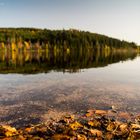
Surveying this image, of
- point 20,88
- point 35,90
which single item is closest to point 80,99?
point 35,90

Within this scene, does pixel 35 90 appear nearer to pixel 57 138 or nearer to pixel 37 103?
pixel 37 103

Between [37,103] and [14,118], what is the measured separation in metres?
3.99

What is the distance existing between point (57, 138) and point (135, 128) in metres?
3.96

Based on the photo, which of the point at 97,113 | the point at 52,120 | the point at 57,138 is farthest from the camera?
the point at 97,113

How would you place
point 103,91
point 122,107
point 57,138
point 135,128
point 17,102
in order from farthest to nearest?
point 103,91 → point 17,102 → point 122,107 → point 135,128 → point 57,138

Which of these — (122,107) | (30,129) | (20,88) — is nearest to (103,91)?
(122,107)

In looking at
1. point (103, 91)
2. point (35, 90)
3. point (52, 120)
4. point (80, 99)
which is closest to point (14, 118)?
point (52, 120)

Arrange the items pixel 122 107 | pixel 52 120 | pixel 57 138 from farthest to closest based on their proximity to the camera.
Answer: pixel 122 107
pixel 52 120
pixel 57 138

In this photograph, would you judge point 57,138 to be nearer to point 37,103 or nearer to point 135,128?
point 135,128

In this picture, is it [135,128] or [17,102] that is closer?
[135,128]

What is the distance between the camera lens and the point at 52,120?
51.6 feet

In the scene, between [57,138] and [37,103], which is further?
[37,103]

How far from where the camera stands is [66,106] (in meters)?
19.3

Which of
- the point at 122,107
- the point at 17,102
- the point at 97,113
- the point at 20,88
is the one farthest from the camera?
the point at 20,88
